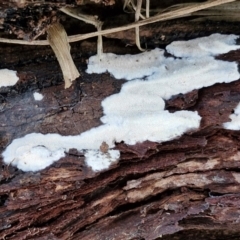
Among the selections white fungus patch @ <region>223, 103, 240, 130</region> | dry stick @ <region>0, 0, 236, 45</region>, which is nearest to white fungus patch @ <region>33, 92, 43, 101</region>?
dry stick @ <region>0, 0, 236, 45</region>

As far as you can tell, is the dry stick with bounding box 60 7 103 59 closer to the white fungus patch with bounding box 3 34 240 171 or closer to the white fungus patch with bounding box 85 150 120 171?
the white fungus patch with bounding box 3 34 240 171

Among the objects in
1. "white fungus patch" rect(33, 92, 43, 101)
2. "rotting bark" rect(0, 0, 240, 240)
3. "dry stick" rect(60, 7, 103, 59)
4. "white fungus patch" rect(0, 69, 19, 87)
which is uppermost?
"dry stick" rect(60, 7, 103, 59)

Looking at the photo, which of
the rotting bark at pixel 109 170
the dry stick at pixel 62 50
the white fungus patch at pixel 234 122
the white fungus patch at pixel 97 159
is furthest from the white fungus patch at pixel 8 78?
the white fungus patch at pixel 234 122

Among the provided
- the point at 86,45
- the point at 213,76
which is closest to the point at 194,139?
the point at 213,76

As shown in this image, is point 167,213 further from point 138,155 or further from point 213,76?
point 213,76

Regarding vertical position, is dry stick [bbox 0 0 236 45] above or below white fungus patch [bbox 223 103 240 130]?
above

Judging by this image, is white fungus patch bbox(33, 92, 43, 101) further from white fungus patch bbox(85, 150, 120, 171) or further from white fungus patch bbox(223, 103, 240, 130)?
white fungus patch bbox(223, 103, 240, 130)

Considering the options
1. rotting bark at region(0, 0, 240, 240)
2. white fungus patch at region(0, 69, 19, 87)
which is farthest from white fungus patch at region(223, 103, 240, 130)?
white fungus patch at region(0, 69, 19, 87)
